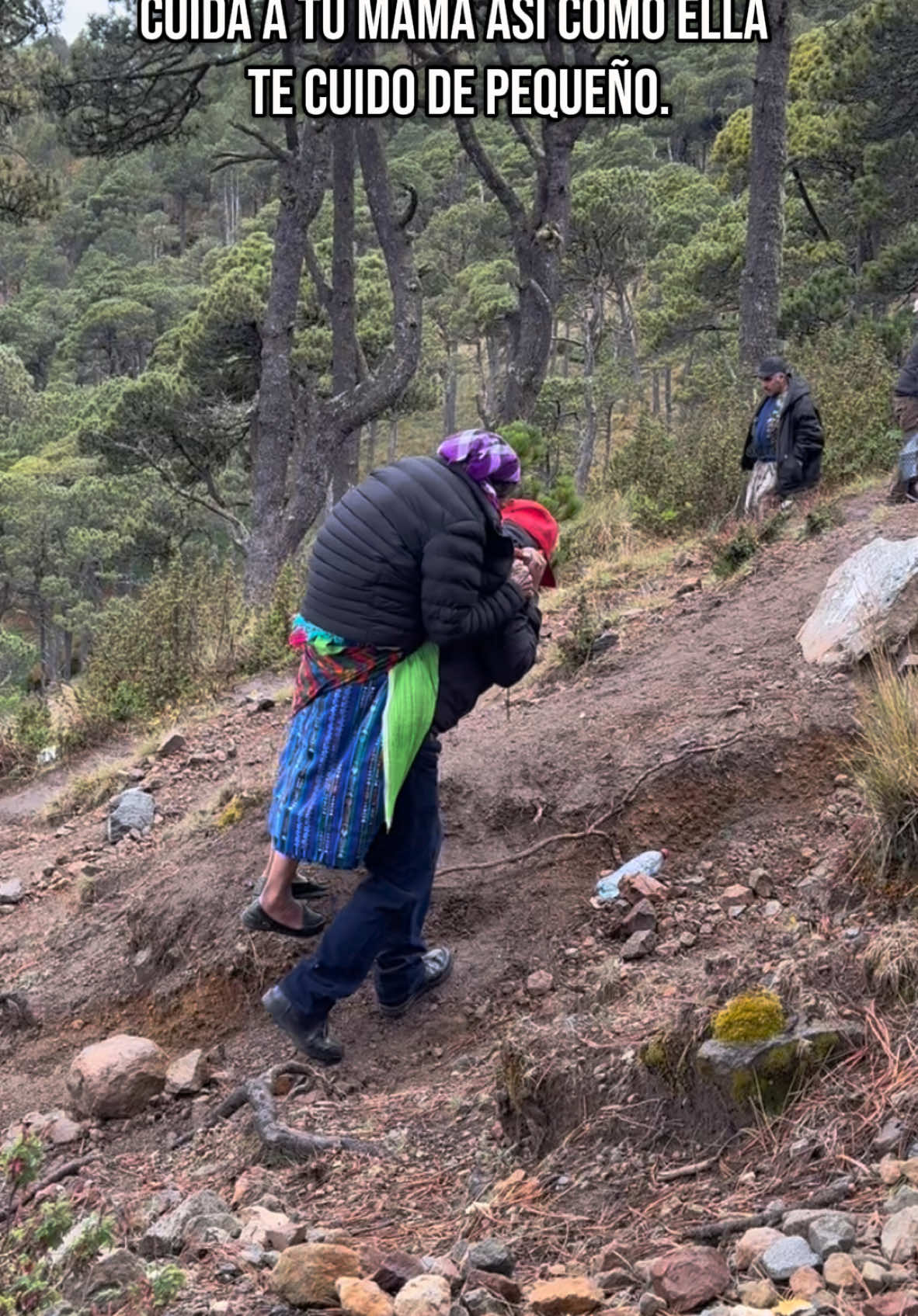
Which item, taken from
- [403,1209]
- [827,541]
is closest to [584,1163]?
[403,1209]

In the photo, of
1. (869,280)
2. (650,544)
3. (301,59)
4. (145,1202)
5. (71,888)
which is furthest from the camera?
(869,280)

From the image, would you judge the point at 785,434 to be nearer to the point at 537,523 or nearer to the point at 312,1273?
the point at 537,523

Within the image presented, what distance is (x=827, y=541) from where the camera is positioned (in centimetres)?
669

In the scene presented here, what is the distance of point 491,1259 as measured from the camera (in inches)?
86.0

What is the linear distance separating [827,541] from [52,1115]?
4.63 metres

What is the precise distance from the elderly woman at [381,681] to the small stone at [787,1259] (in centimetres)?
161

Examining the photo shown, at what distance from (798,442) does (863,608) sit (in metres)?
3.57

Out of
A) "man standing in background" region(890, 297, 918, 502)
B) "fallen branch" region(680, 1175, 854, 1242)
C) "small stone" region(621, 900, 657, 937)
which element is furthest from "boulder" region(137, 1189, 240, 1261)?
"man standing in background" region(890, 297, 918, 502)

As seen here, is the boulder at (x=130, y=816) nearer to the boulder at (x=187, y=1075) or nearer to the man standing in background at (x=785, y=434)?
the boulder at (x=187, y=1075)

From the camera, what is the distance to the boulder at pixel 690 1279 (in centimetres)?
191

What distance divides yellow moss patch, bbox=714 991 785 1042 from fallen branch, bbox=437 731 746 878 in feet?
5.31

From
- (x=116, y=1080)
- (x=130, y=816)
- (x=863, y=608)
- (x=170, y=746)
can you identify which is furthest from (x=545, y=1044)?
(x=170, y=746)

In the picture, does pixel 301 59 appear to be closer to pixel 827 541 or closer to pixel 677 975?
pixel 827 541

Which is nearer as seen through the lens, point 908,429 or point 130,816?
point 130,816
